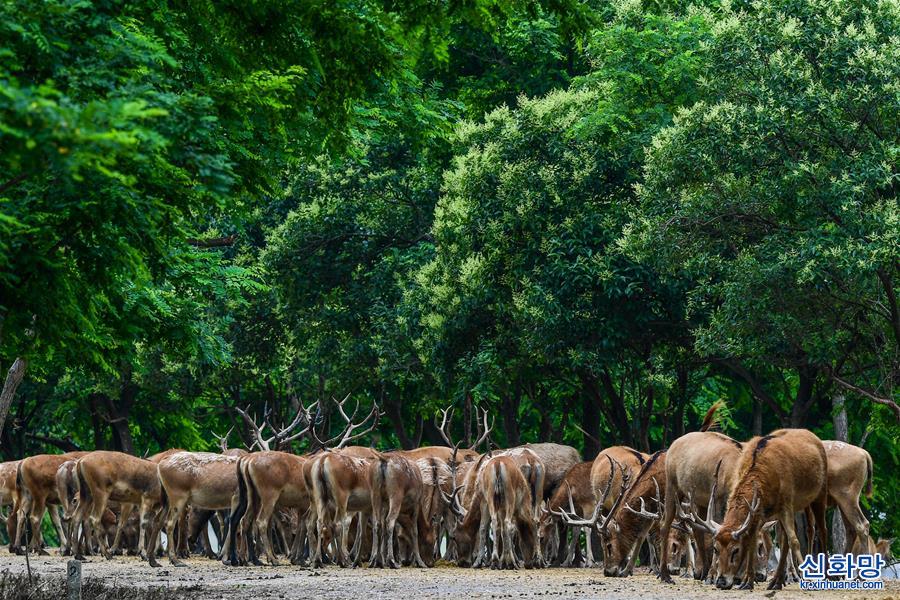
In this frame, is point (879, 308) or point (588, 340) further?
point (588, 340)

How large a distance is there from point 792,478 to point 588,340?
1041 centimetres

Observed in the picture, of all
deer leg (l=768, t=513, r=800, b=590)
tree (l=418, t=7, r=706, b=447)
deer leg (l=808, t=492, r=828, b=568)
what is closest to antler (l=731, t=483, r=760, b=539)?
deer leg (l=768, t=513, r=800, b=590)

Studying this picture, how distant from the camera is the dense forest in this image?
11289mm

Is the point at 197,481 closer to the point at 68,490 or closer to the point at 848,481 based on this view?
the point at 68,490

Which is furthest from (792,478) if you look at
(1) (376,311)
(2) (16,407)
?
(2) (16,407)

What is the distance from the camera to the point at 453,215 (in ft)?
94.0

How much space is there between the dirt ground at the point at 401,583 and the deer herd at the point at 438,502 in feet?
2.38

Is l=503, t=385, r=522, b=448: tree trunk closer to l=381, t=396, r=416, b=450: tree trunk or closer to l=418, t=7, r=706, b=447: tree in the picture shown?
l=381, t=396, r=416, b=450: tree trunk

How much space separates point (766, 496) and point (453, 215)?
13.5 m

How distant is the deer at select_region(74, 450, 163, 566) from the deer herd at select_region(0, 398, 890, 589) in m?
0.03

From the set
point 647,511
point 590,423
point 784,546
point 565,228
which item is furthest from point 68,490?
point 784,546

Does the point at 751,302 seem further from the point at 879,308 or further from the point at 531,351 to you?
the point at 531,351

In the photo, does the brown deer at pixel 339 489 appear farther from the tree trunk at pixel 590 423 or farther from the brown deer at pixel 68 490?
the tree trunk at pixel 590 423

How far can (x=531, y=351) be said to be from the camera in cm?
2711
